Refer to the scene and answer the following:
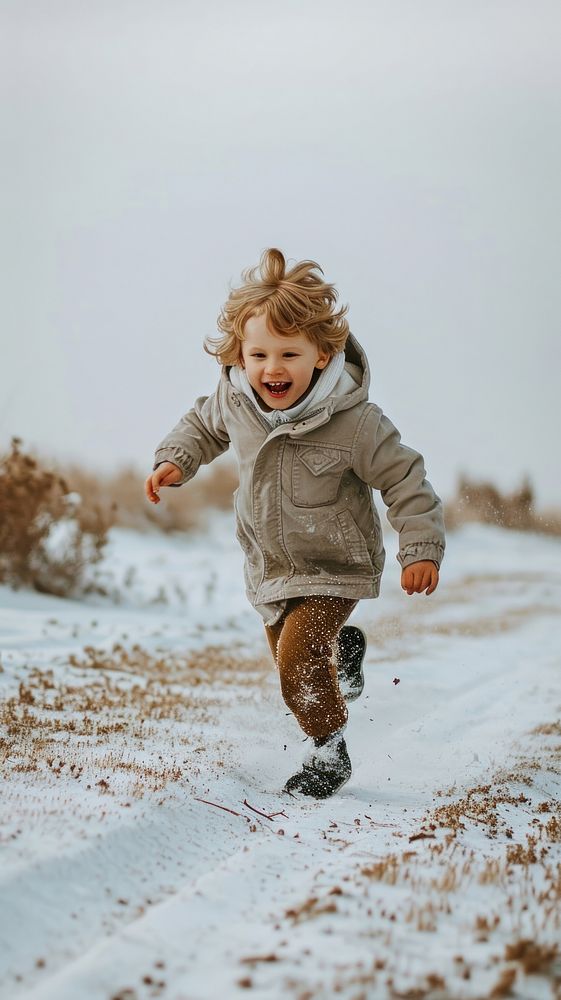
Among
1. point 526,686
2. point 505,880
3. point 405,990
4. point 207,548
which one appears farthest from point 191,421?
Result: point 207,548

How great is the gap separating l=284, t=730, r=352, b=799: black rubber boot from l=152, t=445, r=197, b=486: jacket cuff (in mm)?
1181

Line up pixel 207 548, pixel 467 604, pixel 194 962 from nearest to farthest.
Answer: pixel 194 962
pixel 467 604
pixel 207 548

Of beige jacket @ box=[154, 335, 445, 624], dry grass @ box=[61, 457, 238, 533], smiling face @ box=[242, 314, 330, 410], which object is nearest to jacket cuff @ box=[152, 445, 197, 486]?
beige jacket @ box=[154, 335, 445, 624]

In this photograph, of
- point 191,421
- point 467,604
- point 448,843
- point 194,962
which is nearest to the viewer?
point 194,962

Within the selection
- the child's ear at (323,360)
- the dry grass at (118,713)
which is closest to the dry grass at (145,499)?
the dry grass at (118,713)

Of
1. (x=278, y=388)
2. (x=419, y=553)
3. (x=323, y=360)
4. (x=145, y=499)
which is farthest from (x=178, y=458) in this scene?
(x=145, y=499)

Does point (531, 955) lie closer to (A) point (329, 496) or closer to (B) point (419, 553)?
(B) point (419, 553)

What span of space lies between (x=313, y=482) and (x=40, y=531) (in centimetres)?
517

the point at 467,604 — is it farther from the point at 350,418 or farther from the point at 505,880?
the point at 505,880

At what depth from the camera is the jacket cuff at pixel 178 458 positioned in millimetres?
4121

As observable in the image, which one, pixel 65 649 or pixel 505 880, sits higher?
pixel 65 649

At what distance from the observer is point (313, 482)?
12.2 ft

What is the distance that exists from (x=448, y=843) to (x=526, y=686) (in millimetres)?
3855

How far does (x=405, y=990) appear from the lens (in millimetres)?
1942
